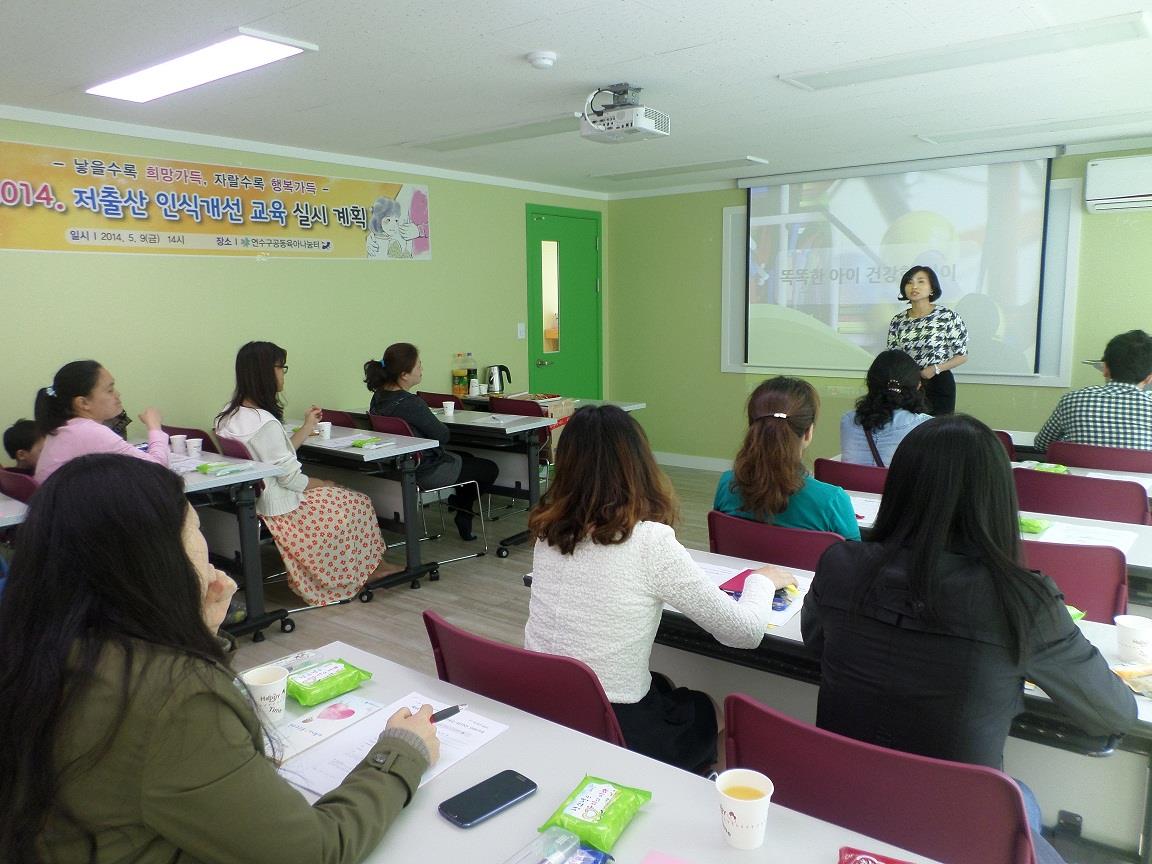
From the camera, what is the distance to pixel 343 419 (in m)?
5.12

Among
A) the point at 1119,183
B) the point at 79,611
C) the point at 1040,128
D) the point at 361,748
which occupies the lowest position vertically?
the point at 361,748

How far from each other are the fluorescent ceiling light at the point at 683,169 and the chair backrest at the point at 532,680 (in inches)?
195

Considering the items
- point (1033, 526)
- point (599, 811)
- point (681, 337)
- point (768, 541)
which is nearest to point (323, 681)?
point (599, 811)

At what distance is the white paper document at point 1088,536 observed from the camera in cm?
253

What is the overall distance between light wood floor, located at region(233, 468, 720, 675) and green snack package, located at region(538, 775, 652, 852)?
88.3 inches

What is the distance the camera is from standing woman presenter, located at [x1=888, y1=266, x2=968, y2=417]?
4785mm

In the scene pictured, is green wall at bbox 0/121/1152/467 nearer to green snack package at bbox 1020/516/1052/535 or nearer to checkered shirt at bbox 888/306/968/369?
checkered shirt at bbox 888/306/968/369

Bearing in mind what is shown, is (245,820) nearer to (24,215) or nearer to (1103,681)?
(1103,681)

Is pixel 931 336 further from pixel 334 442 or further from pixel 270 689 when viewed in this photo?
pixel 270 689

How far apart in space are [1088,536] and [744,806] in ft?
6.86

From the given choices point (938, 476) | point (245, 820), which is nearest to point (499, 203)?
point (938, 476)

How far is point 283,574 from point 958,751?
3.90 m

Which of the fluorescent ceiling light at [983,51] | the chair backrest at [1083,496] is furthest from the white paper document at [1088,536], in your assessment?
the fluorescent ceiling light at [983,51]

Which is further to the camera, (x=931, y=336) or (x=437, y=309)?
(x=437, y=309)
